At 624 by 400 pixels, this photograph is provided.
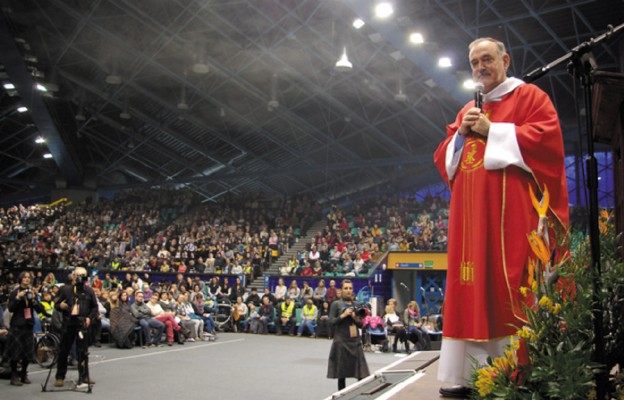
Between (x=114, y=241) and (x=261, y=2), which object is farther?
(x=114, y=241)

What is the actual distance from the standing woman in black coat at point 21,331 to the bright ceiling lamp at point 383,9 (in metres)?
9.46

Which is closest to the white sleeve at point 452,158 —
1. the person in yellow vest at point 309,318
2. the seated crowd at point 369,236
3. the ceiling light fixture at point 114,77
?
the person in yellow vest at point 309,318

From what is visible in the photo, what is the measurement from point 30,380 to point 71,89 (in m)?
17.8

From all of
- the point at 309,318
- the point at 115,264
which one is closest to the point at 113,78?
the point at 115,264

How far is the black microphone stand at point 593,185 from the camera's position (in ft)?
6.90

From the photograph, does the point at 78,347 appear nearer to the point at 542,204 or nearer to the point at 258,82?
the point at 542,204

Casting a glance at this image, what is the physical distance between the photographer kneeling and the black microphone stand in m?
7.10

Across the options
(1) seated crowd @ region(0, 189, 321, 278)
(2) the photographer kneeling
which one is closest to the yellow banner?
(1) seated crowd @ region(0, 189, 321, 278)

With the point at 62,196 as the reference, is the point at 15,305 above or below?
below

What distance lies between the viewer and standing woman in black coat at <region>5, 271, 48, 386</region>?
25.9 feet

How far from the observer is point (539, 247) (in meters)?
2.47

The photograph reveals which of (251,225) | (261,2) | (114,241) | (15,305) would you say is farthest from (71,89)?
(15,305)

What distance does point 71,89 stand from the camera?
2367cm

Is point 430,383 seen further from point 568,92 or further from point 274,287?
point 568,92
